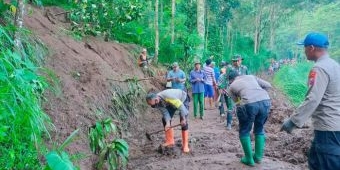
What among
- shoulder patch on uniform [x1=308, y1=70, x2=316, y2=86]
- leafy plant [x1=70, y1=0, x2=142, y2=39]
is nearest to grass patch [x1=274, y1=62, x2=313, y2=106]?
leafy plant [x1=70, y1=0, x2=142, y2=39]

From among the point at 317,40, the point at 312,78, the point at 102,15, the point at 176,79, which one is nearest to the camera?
the point at 312,78

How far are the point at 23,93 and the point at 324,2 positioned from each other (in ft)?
180

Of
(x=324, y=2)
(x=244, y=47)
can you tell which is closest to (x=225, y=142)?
(x=244, y=47)

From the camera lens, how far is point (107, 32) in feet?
47.0

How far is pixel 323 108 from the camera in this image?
4.45m

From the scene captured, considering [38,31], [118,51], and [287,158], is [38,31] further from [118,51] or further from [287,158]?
[287,158]

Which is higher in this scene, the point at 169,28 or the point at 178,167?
the point at 169,28

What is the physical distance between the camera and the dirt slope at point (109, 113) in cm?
719

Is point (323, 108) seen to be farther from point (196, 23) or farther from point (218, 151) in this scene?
point (196, 23)

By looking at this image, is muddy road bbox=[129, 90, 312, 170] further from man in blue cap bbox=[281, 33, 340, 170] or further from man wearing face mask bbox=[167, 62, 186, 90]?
man in blue cap bbox=[281, 33, 340, 170]

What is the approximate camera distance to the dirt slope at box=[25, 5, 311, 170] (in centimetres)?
719

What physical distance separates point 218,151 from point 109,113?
2.59m

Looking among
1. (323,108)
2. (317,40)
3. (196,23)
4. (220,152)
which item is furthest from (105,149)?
(196,23)

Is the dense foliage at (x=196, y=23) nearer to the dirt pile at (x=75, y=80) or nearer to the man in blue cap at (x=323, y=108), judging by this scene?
the dirt pile at (x=75, y=80)
